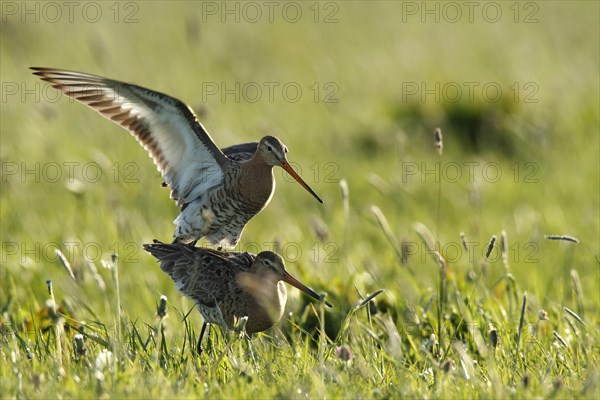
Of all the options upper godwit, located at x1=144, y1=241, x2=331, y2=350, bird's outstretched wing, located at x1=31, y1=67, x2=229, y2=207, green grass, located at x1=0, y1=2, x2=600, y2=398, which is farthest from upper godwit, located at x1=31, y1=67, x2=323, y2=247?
green grass, located at x1=0, y1=2, x2=600, y2=398

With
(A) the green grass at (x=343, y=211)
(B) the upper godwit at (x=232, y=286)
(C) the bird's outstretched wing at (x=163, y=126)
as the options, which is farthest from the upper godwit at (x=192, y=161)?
(A) the green grass at (x=343, y=211)

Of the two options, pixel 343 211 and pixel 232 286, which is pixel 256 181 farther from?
pixel 343 211

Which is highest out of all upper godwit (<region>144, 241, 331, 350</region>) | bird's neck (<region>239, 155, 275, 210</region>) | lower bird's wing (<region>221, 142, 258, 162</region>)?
lower bird's wing (<region>221, 142, 258, 162</region>)

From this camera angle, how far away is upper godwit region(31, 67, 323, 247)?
5977mm

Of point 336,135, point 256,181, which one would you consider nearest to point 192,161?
point 256,181

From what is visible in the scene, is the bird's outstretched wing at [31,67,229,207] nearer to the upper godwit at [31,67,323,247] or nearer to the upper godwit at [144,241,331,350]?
the upper godwit at [31,67,323,247]

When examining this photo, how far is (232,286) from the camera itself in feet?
18.5

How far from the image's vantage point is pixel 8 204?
875cm

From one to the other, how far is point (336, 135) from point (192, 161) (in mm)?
5118

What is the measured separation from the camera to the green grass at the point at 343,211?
15.3ft

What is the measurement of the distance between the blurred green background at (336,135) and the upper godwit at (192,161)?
52 centimetres

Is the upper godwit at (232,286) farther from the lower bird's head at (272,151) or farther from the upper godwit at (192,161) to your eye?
the lower bird's head at (272,151)

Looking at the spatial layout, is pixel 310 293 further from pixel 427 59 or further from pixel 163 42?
pixel 163 42

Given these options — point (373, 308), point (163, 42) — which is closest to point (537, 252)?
point (373, 308)
